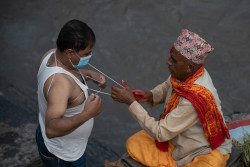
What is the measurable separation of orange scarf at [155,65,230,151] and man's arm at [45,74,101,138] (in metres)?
0.74

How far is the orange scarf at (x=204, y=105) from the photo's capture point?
2579mm

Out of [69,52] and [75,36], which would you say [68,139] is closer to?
[69,52]

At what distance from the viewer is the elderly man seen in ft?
8.52

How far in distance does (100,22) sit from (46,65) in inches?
177

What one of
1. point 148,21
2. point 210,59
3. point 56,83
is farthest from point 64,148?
point 148,21

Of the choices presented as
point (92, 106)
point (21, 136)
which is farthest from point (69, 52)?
point (21, 136)

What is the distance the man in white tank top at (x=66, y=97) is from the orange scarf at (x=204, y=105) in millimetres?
→ 697

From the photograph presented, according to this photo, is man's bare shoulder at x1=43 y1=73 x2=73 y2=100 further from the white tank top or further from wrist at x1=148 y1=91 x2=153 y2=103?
wrist at x1=148 y1=91 x2=153 y2=103

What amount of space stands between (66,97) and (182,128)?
3.20 ft

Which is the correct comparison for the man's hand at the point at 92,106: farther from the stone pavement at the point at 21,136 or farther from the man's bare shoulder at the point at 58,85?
the stone pavement at the point at 21,136

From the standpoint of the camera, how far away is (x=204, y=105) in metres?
2.58

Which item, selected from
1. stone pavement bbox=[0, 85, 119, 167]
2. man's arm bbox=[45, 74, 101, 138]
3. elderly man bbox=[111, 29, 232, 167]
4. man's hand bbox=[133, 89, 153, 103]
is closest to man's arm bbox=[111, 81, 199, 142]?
elderly man bbox=[111, 29, 232, 167]

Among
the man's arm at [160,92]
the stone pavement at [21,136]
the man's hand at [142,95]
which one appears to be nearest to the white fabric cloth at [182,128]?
the man's hand at [142,95]

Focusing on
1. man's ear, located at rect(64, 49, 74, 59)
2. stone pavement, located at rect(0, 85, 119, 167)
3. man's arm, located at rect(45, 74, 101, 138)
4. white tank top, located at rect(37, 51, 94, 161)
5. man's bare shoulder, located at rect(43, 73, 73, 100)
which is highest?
man's ear, located at rect(64, 49, 74, 59)
